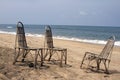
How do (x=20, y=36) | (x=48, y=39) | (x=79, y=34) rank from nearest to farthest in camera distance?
(x=20, y=36) → (x=48, y=39) → (x=79, y=34)

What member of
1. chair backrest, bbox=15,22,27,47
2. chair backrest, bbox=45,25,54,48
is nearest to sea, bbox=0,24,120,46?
chair backrest, bbox=45,25,54,48

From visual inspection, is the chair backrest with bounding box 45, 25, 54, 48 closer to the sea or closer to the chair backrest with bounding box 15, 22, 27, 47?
the chair backrest with bounding box 15, 22, 27, 47

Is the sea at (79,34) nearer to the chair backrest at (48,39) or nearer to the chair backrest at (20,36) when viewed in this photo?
the chair backrest at (48,39)

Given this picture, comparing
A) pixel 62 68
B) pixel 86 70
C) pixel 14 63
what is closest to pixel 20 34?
pixel 14 63

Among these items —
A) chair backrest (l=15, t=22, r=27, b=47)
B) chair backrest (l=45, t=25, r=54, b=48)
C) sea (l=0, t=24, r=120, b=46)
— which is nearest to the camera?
chair backrest (l=15, t=22, r=27, b=47)

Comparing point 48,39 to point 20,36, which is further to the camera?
point 48,39

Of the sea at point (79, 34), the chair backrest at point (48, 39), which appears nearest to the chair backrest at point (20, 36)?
the chair backrest at point (48, 39)

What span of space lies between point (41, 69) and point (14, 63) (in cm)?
102

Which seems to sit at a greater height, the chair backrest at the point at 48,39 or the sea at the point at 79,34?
the chair backrest at the point at 48,39

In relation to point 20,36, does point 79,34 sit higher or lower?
lower

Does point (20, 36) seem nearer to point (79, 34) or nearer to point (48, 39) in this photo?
point (48, 39)

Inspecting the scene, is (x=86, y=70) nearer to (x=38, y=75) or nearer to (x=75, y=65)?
(x=75, y=65)

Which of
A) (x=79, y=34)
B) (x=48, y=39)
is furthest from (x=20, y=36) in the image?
(x=79, y=34)

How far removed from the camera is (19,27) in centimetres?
1033
